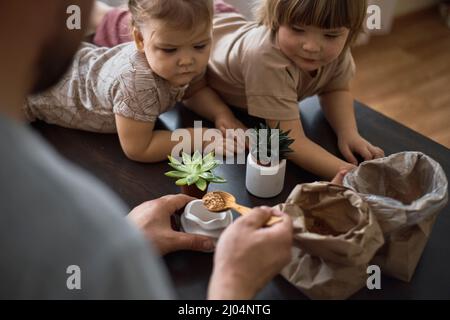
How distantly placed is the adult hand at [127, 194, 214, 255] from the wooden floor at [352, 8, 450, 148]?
146cm

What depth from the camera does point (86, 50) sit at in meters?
1.29

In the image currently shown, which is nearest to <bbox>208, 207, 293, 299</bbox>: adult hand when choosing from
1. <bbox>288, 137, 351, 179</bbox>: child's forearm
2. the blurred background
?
<bbox>288, 137, 351, 179</bbox>: child's forearm

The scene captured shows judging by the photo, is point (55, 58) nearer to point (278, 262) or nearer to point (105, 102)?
point (278, 262)

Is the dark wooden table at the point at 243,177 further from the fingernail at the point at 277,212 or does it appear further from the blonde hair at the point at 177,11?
the blonde hair at the point at 177,11

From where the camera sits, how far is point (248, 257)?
30.4 inches

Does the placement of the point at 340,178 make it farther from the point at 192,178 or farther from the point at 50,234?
the point at 50,234

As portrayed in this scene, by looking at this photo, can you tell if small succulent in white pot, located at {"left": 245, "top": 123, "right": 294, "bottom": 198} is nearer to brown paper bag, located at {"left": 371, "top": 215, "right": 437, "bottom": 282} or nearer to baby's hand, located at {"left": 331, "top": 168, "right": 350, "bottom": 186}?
baby's hand, located at {"left": 331, "top": 168, "right": 350, "bottom": 186}

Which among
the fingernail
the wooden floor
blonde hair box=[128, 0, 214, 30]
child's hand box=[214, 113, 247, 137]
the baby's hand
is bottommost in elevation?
the wooden floor

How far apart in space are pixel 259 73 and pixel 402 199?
1.38ft

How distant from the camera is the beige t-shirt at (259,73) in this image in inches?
46.5

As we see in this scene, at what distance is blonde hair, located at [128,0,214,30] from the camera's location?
40.9 inches

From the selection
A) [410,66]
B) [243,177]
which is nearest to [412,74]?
[410,66]

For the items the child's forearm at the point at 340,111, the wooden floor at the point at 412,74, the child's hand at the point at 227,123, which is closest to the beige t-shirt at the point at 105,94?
the child's hand at the point at 227,123

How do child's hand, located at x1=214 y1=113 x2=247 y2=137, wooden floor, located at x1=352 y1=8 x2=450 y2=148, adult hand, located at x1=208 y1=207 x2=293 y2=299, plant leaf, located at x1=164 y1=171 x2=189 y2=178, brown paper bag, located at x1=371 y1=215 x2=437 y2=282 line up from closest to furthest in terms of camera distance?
adult hand, located at x1=208 y1=207 x2=293 y2=299 → brown paper bag, located at x1=371 y1=215 x2=437 y2=282 → plant leaf, located at x1=164 y1=171 x2=189 y2=178 → child's hand, located at x1=214 y1=113 x2=247 y2=137 → wooden floor, located at x1=352 y1=8 x2=450 y2=148
